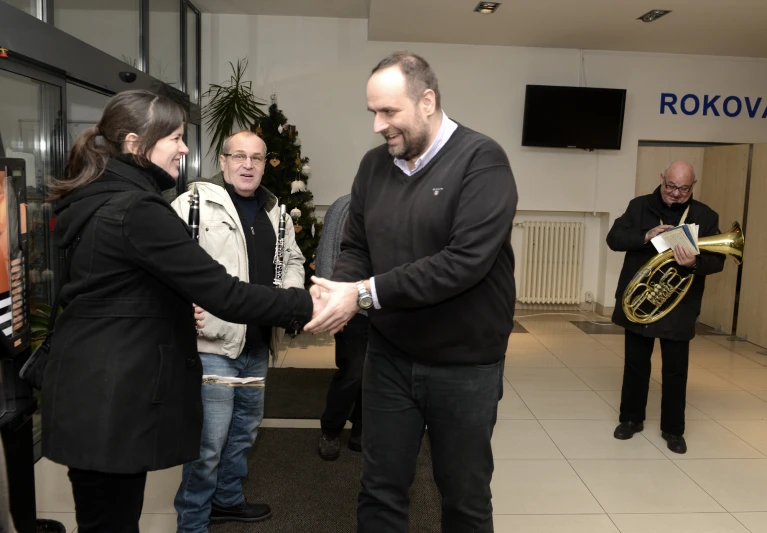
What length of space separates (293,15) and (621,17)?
138 inches

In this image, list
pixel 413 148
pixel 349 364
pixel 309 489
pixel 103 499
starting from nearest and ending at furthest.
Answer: pixel 103 499 → pixel 413 148 → pixel 309 489 → pixel 349 364

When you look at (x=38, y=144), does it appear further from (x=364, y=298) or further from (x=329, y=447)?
(x=364, y=298)

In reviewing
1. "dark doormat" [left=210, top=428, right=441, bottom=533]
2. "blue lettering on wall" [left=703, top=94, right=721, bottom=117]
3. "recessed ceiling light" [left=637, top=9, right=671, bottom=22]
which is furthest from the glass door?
"blue lettering on wall" [left=703, top=94, right=721, bottom=117]

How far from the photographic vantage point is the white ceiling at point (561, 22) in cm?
611

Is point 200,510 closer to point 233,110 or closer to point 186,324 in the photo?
point 186,324

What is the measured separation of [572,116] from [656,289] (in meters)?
4.28

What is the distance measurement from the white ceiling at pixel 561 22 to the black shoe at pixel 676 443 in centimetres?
381

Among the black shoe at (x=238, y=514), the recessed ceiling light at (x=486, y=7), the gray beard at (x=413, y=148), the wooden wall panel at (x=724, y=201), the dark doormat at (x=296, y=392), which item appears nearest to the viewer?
the gray beard at (x=413, y=148)

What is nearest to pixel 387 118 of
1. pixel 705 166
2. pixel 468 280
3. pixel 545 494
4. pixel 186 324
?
pixel 468 280

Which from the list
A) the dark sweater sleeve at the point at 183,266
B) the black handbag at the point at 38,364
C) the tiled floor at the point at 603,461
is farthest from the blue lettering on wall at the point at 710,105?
the black handbag at the point at 38,364

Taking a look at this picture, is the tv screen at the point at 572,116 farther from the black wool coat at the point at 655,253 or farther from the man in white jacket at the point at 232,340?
the man in white jacket at the point at 232,340

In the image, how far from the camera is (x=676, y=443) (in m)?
3.97

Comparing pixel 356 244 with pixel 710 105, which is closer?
pixel 356 244

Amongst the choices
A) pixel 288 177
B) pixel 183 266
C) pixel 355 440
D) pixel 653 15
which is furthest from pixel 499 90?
pixel 183 266
